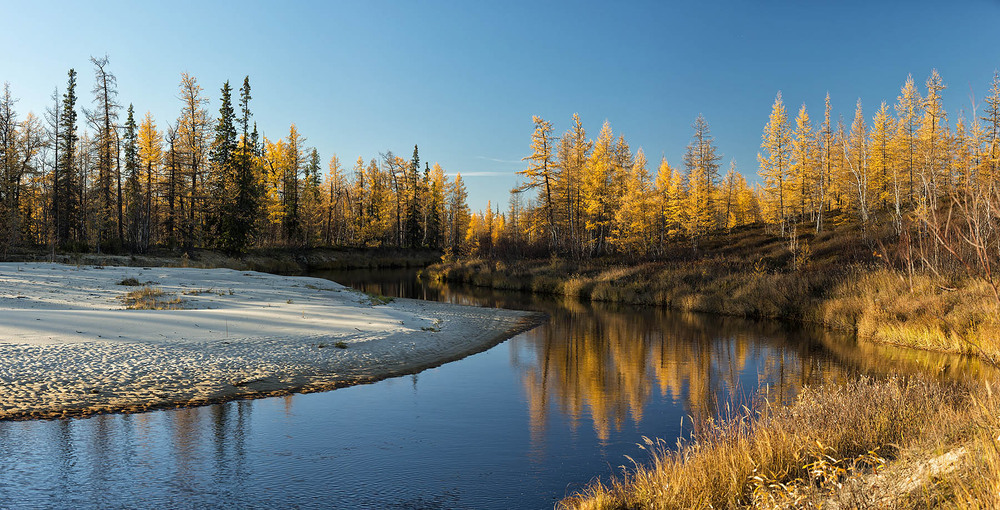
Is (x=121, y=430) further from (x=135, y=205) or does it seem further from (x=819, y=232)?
(x=819, y=232)

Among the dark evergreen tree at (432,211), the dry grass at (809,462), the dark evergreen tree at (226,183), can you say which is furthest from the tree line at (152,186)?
the dry grass at (809,462)

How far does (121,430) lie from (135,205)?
4457 cm

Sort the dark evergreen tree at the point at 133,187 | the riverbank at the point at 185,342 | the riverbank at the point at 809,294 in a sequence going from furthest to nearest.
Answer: the dark evergreen tree at the point at 133,187, the riverbank at the point at 809,294, the riverbank at the point at 185,342

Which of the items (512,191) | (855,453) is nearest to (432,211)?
(512,191)

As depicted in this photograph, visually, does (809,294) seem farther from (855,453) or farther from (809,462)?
(809,462)

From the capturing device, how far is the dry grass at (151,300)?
17.3m

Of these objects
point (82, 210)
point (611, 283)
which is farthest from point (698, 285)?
point (82, 210)

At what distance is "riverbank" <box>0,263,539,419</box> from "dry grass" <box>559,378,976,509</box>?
812cm

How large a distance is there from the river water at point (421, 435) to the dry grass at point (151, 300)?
29.4 feet

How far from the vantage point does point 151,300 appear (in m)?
18.1

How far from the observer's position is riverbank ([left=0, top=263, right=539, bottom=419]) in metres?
10.4

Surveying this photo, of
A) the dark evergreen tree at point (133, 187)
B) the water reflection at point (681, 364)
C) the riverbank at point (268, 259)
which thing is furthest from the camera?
the dark evergreen tree at point (133, 187)

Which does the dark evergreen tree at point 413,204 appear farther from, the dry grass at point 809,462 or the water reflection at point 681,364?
the dry grass at point 809,462

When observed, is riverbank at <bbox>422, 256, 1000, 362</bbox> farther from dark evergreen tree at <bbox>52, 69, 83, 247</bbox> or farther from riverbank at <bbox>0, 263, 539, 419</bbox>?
dark evergreen tree at <bbox>52, 69, 83, 247</bbox>
